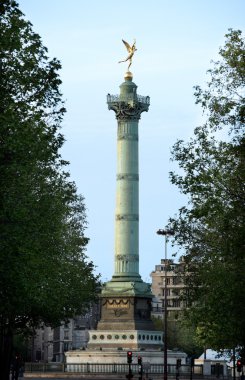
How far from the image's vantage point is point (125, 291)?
119 m

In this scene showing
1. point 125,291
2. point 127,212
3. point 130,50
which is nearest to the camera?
point 125,291

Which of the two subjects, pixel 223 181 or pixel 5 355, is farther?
pixel 5 355

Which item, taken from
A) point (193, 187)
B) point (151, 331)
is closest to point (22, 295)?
point (193, 187)

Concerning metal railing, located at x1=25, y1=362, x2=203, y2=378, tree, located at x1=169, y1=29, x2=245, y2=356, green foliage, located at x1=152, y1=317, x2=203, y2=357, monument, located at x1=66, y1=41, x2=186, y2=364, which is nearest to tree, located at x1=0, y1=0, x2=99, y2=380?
tree, located at x1=169, y1=29, x2=245, y2=356

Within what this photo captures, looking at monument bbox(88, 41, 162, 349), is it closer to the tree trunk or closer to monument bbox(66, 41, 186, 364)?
monument bbox(66, 41, 186, 364)

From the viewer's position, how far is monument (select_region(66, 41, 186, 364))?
386ft

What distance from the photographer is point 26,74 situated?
46375 millimetres

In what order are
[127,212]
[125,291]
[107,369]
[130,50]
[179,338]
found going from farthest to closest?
[179,338]
[130,50]
[127,212]
[125,291]
[107,369]

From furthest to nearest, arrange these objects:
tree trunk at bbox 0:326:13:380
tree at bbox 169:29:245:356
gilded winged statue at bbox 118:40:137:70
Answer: gilded winged statue at bbox 118:40:137:70 < tree trunk at bbox 0:326:13:380 < tree at bbox 169:29:245:356

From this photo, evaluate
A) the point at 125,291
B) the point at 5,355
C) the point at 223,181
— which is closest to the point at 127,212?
the point at 125,291

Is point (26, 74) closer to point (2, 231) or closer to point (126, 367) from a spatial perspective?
point (2, 231)

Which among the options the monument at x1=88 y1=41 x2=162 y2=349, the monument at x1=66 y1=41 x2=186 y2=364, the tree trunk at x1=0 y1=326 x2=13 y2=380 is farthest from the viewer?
the monument at x1=88 y1=41 x2=162 y2=349

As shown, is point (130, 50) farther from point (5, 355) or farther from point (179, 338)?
point (5, 355)

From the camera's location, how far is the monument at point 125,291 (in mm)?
117750
